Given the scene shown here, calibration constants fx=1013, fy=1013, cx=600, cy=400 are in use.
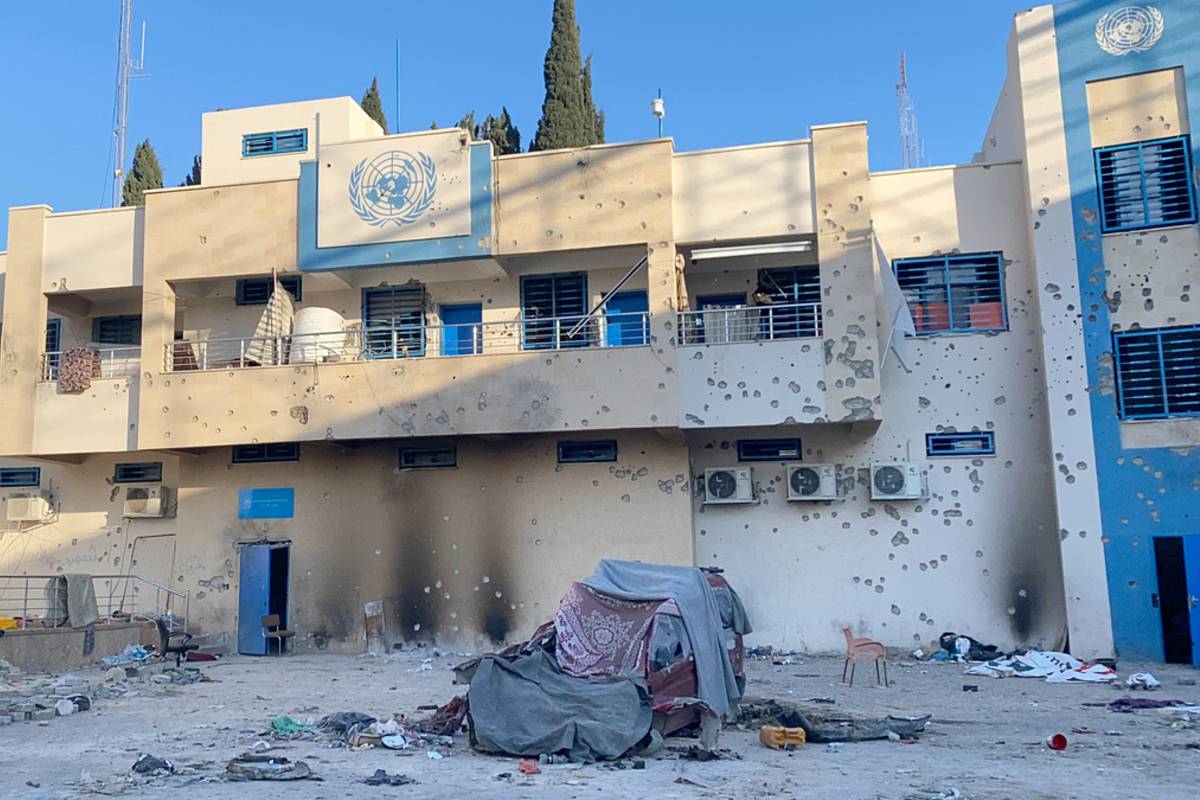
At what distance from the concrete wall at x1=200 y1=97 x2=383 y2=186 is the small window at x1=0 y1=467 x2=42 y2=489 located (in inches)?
280

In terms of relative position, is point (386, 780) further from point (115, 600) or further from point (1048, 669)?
point (115, 600)

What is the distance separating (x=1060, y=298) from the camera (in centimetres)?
1659

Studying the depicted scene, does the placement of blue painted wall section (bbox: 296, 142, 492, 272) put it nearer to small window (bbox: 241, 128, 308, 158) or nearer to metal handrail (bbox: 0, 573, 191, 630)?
small window (bbox: 241, 128, 308, 158)

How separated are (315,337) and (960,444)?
457 inches

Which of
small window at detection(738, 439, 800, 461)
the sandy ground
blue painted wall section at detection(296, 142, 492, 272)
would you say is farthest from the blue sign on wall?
small window at detection(738, 439, 800, 461)

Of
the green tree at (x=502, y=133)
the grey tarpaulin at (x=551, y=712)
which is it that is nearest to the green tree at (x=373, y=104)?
the green tree at (x=502, y=133)

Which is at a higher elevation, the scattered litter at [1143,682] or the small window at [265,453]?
the small window at [265,453]

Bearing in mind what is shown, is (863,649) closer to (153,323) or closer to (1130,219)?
(1130,219)

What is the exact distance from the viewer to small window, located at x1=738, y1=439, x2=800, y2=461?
1787 centimetres

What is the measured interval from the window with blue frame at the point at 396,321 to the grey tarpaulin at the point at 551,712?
1067 cm

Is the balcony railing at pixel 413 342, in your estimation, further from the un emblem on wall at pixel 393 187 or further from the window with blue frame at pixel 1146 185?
the window with blue frame at pixel 1146 185

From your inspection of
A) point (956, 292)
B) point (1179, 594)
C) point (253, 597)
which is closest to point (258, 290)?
point (253, 597)

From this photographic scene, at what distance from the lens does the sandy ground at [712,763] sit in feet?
25.0

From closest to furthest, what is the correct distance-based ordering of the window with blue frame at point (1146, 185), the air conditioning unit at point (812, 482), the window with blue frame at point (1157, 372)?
the window with blue frame at point (1157, 372), the window with blue frame at point (1146, 185), the air conditioning unit at point (812, 482)
